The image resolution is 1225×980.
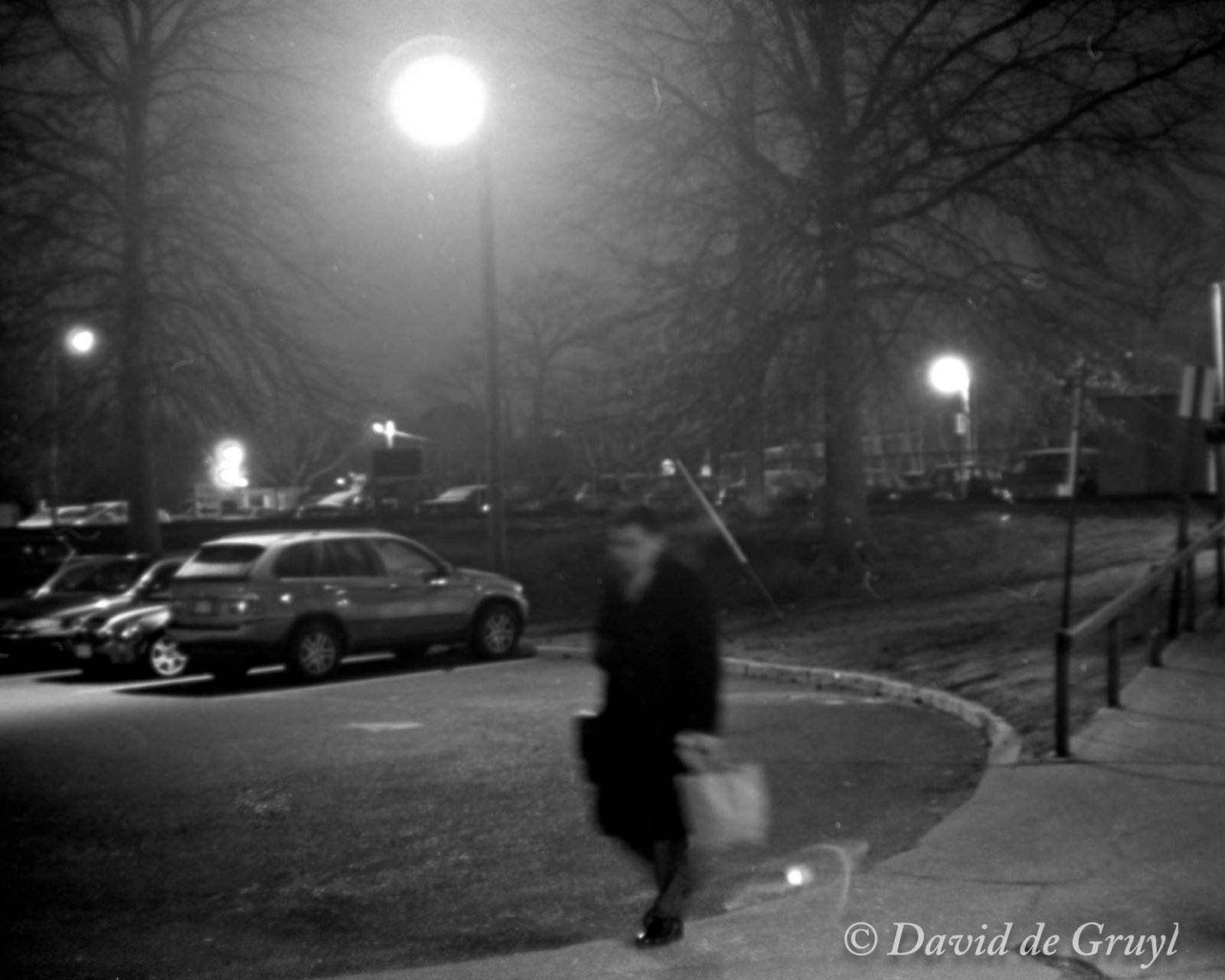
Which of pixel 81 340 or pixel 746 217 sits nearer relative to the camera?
pixel 746 217

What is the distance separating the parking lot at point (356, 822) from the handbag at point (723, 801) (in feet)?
2.43

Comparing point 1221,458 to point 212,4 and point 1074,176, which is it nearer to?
point 1074,176

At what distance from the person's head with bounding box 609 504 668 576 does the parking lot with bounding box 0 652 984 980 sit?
5.50 feet

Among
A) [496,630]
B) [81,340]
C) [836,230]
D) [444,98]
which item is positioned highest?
[444,98]

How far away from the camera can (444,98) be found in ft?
59.9

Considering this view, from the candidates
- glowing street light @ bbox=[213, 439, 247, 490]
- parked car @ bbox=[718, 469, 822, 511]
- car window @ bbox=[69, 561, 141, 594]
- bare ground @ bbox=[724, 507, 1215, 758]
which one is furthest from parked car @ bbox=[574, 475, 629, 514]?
car window @ bbox=[69, 561, 141, 594]

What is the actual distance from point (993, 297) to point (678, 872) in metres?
15.9

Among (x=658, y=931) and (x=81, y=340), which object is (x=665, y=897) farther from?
(x=81, y=340)

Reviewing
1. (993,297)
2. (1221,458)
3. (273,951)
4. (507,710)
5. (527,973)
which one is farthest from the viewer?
(993,297)

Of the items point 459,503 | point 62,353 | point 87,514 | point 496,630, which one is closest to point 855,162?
point 496,630

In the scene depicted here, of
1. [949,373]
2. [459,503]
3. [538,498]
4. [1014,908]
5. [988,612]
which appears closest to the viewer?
[1014,908]

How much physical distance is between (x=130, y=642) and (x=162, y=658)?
42 cm

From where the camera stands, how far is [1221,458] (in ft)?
52.8

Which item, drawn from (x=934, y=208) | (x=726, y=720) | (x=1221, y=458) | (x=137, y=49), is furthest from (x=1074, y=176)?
(x=137, y=49)
